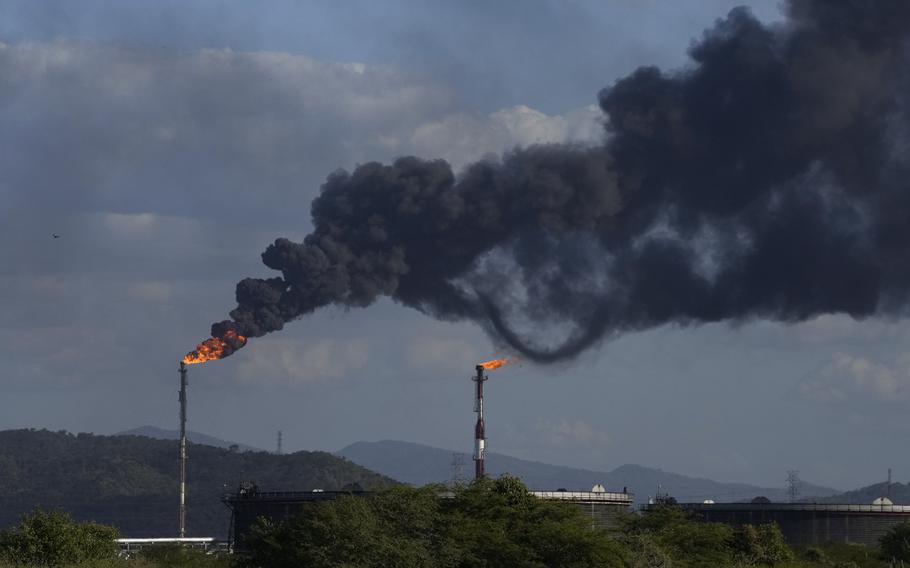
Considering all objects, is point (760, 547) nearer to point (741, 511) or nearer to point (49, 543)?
point (741, 511)

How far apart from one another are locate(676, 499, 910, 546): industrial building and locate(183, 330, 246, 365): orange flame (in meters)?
53.0

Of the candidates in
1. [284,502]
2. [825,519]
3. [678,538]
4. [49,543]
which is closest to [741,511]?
[825,519]

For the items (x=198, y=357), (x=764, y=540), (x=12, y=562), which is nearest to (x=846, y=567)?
(x=764, y=540)

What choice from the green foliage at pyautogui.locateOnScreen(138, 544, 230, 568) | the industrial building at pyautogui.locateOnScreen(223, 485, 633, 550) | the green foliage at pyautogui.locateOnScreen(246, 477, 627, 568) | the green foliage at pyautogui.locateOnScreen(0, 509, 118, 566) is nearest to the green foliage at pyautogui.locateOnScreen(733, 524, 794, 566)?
the industrial building at pyautogui.locateOnScreen(223, 485, 633, 550)

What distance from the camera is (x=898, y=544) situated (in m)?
135

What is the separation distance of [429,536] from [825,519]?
3789 inches

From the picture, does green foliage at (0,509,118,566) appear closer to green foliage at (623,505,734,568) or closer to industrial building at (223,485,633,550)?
green foliage at (623,505,734,568)

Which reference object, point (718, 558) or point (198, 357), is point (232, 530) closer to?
point (198, 357)

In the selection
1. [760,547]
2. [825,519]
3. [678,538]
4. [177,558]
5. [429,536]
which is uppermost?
[429,536]

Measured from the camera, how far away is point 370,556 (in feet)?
253

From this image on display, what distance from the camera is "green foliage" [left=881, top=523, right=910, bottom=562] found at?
131625 mm

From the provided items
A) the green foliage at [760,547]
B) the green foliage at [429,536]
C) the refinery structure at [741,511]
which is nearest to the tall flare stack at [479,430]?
the refinery structure at [741,511]

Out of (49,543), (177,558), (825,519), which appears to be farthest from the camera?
(825,519)

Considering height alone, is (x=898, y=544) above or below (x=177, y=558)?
above
